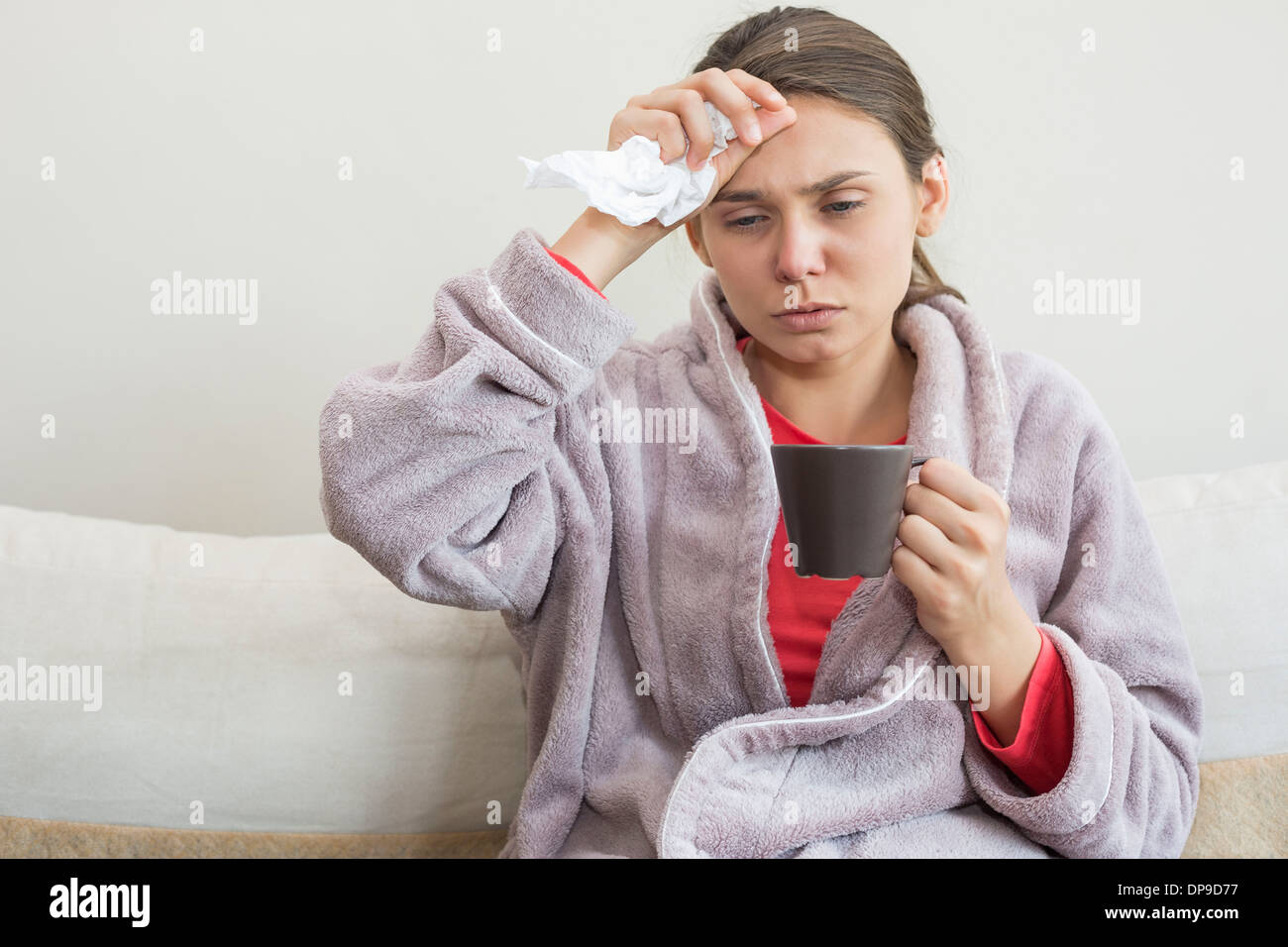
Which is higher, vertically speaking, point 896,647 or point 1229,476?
point 1229,476

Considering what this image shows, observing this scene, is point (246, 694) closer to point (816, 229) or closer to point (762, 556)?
point (762, 556)

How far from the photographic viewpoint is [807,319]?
41.4 inches

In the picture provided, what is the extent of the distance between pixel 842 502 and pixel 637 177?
0.36 metres

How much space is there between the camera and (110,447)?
151cm

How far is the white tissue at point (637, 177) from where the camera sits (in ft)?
3.03

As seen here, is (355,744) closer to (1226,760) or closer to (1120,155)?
(1226,760)

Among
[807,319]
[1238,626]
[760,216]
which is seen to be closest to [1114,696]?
[1238,626]

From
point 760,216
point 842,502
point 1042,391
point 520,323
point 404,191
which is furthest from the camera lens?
point 404,191

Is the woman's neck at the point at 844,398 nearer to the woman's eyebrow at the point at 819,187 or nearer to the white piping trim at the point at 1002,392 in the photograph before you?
the white piping trim at the point at 1002,392

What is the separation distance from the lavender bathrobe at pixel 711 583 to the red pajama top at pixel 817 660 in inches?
0.9

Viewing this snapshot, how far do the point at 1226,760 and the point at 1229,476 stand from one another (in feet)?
1.13
